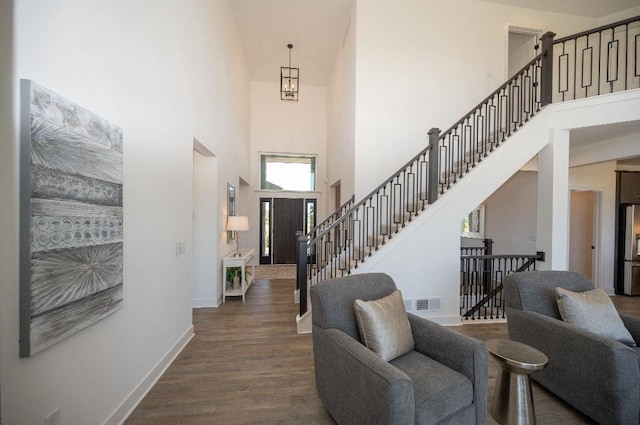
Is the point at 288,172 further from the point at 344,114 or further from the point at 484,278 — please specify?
the point at 484,278

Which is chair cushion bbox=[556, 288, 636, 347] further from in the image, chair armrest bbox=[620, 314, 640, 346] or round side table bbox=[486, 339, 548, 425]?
round side table bbox=[486, 339, 548, 425]

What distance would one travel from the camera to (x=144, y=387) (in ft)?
7.44

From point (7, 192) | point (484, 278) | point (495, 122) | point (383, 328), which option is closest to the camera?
point (7, 192)

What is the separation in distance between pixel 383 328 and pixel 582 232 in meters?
6.65

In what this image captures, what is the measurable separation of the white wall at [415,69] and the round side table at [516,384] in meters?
3.44

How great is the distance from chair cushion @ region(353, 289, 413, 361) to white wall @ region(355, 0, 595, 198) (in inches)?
125

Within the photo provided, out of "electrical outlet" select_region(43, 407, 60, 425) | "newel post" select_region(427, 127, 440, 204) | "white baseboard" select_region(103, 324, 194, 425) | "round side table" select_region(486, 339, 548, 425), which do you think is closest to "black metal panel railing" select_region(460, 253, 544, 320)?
"newel post" select_region(427, 127, 440, 204)

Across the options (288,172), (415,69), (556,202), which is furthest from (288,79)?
(556,202)

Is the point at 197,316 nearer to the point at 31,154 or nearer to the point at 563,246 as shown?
the point at 31,154

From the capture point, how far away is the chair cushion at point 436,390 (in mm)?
1474

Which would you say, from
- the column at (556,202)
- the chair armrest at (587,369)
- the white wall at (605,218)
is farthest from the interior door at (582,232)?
the chair armrest at (587,369)

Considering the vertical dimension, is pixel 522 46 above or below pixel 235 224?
above

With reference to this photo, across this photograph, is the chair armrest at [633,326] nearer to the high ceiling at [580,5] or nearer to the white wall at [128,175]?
the white wall at [128,175]

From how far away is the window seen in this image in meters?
8.13
